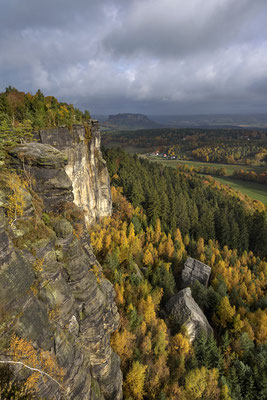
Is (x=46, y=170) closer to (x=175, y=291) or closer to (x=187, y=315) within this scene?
(x=187, y=315)

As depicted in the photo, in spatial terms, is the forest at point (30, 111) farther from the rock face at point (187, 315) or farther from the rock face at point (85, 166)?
the rock face at point (187, 315)

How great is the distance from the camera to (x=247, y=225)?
7269 centimetres

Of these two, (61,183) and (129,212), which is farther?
(129,212)

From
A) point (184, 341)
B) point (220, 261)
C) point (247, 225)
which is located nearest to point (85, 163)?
point (184, 341)

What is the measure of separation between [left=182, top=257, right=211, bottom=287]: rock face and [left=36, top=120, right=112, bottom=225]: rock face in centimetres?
A: 2595

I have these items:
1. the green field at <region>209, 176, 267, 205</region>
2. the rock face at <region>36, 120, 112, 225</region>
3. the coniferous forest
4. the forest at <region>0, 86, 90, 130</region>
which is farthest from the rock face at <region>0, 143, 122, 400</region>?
the green field at <region>209, 176, 267, 205</region>

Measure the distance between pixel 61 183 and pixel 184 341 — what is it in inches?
1260

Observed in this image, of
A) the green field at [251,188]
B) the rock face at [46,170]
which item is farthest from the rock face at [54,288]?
the green field at [251,188]

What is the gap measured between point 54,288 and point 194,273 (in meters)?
40.8

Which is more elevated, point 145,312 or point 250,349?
point 145,312

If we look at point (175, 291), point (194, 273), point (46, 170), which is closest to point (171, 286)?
point (175, 291)

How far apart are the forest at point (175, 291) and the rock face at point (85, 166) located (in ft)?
18.7

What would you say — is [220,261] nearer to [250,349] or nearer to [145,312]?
[250,349]

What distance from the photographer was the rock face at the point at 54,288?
11.4 meters
